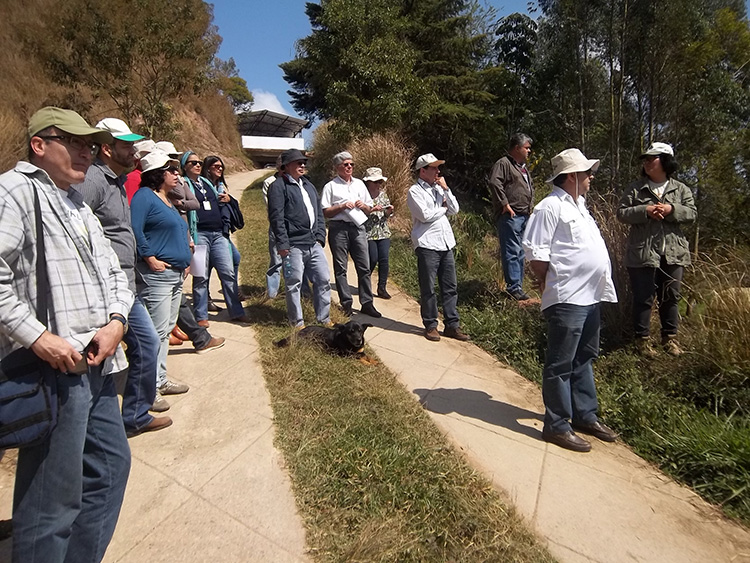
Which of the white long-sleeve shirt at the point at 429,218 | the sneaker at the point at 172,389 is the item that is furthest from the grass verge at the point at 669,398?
the sneaker at the point at 172,389

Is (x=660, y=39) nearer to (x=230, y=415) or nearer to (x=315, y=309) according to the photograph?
(x=315, y=309)

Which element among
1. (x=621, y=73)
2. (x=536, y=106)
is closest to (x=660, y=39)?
(x=621, y=73)

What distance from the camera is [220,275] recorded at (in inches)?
202

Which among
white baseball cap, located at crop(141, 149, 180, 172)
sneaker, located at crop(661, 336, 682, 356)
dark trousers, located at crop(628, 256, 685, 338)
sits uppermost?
white baseball cap, located at crop(141, 149, 180, 172)

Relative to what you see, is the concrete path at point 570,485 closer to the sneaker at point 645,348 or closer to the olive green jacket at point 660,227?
the sneaker at point 645,348

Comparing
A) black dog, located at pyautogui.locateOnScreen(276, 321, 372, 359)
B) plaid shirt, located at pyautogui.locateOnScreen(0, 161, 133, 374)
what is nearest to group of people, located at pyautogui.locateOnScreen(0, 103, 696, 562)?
plaid shirt, located at pyautogui.locateOnScreen(0, 161, 133, 374)

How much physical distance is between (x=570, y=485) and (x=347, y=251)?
11.8ft

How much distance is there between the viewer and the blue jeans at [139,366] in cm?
280

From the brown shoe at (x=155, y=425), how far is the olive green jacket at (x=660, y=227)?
13.6 feet

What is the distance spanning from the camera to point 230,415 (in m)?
3.34

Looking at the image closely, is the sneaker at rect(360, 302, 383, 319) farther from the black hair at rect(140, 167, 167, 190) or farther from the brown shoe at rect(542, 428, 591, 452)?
the black hair at rect(140, 167, 167, 190)

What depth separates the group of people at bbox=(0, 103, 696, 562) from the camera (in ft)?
5.19

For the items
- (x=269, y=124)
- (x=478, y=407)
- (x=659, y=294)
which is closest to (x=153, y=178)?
(x=478, y=407)

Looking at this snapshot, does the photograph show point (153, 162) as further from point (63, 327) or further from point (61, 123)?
point (63, 327)
